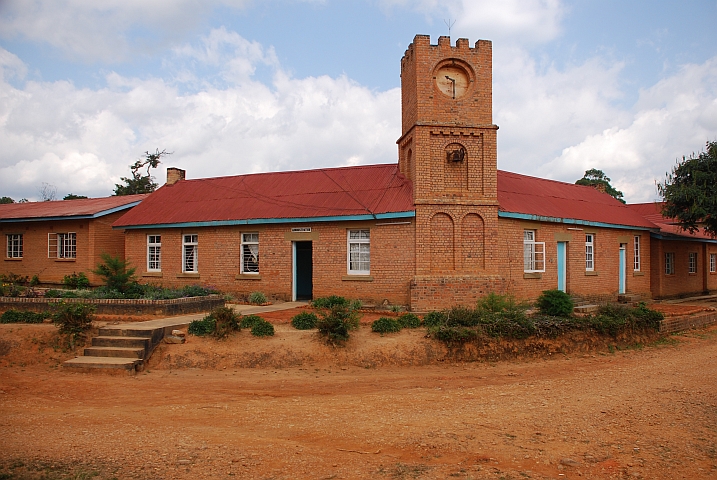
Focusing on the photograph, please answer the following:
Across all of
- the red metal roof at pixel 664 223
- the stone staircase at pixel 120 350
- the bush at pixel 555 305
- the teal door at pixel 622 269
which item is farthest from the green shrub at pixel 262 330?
the red metal roof at pixel 664 223

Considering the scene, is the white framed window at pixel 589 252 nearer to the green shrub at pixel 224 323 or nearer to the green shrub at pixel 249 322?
the green shrub at pixel 249 322

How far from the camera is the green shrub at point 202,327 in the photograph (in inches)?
477

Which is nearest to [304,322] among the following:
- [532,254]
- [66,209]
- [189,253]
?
[189,253]

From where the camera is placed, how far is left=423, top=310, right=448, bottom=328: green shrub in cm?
1252

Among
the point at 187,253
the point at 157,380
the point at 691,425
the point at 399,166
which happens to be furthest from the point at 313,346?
the point at 187,253

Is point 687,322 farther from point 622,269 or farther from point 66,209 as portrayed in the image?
point 66,209

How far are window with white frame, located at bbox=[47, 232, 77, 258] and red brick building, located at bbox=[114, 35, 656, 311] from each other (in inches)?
140

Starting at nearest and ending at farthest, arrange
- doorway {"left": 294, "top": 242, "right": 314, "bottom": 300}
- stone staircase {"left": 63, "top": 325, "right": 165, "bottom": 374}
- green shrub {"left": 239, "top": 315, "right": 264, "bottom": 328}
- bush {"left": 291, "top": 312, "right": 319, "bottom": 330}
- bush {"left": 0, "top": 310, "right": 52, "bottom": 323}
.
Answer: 1. stone staircase {"left": 63, "top": 325, "right": 165, "bottom": 374}
2. green shrub {"left": 239, "top": 315, "right": 264, "bottom": 328}
3. bush {"left": 291, "top": 312, "right": 319, "bottom": 330}
4. bush {"left": 0, "top": 310, "right": 52, "bottom": 323}
5. doorway {"left": 294, "top": 242, "right": 314, "bottom": 300}

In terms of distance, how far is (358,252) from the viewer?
17.0 meters

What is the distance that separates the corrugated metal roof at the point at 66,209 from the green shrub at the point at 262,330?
13475 millimetres

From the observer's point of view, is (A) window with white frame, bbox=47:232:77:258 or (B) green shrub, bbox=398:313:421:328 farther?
(A) window with white frame, bbox=47:232:77:258

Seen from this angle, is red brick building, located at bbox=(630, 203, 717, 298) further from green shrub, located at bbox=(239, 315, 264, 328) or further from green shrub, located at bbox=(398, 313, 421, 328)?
green shrub, located at bbox=(239, 315, 264, 328)

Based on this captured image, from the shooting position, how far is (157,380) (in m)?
10.2

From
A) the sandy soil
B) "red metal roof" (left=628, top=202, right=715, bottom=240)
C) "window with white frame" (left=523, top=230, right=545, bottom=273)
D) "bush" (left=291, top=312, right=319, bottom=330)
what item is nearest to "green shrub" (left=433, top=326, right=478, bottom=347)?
the sandy soil
